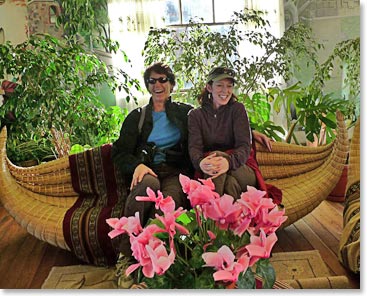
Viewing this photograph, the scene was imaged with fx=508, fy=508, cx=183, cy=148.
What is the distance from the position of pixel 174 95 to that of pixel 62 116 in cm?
39

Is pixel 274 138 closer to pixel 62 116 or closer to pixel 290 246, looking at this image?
pixel 290 246

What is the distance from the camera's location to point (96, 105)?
1.65 m

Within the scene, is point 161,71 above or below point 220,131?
above

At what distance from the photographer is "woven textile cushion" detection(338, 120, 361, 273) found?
153 cm

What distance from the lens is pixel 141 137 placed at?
5.28 ft

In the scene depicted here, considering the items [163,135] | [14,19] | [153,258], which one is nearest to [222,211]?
[153,258]

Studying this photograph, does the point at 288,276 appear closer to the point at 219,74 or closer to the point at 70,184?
the point at 219,74

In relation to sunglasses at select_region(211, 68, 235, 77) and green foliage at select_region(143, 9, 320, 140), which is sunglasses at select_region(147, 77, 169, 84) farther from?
sunglasses at select_region(211, 68, 235, 77)

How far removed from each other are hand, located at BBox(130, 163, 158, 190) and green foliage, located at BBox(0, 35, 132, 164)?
0.15 meters

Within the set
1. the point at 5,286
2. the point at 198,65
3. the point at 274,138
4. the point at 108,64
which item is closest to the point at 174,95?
the point at 198,65

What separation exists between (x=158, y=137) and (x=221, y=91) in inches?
9.6

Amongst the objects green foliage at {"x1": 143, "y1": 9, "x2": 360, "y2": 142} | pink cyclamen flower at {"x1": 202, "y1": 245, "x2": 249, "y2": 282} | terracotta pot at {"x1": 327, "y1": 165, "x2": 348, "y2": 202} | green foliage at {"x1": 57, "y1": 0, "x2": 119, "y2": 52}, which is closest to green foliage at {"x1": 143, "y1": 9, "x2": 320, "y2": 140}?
green foliage at {"x1": 143, "y1": 9, "x2": 360, "y2": 142}

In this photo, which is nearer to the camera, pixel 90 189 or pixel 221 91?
pixel 221 91

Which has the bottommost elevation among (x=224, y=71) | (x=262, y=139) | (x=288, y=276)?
(x=288, y=276)
